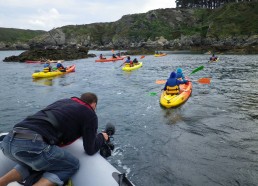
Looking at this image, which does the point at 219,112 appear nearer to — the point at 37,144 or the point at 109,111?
the point at 109,111

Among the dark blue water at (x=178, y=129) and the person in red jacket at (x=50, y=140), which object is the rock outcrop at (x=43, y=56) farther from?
the person in red jacket at (x=50, y=140)

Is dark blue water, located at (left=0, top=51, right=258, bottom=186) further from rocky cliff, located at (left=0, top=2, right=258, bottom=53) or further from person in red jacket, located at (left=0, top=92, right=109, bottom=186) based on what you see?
rocky cliff, located at (left=0, top=2, right=258, bottom=53)

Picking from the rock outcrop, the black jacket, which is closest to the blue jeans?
the black jacket

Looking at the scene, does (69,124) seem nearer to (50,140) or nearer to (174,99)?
(50,140)

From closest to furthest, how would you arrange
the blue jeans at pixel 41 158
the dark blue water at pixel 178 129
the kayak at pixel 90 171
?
the blue jeans at pixel 41 158 < the kayak at pixel 90 171 < the dark blue water at pixel 178 129

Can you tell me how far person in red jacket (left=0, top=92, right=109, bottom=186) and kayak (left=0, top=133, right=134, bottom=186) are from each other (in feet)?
0.48

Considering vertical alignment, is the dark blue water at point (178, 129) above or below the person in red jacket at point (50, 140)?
below

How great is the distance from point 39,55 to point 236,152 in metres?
48.0

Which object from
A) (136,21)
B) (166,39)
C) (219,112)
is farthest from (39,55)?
(136,21)

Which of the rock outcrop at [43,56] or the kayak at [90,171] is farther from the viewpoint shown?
the rock outcrop at [43,56]

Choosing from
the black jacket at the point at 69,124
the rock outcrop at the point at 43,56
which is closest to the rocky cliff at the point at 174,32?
the rock outcrop at the point at 43,56

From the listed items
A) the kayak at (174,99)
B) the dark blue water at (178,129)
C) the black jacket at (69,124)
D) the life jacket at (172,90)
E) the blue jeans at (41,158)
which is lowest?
the dark blue water at (178,129)

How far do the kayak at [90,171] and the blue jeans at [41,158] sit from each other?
18 cm

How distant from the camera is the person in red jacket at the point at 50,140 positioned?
3.95 metres
